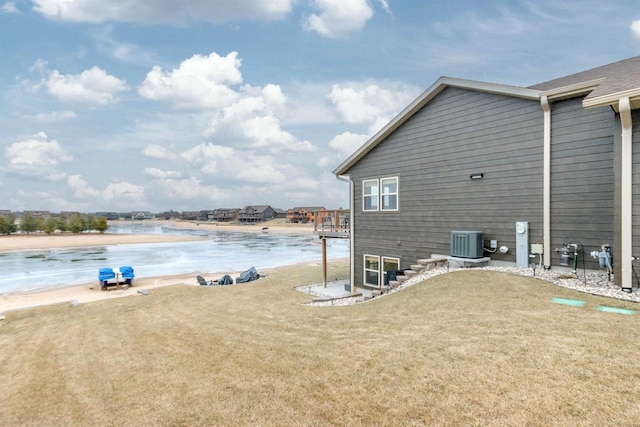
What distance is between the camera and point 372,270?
41.8 feet

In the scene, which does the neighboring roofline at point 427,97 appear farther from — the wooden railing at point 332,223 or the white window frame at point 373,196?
the wooden railing at point 332,223

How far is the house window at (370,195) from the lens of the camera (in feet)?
41.5

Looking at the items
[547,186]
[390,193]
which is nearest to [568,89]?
[547,186]

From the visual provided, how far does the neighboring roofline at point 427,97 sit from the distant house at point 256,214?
114758 millimetres

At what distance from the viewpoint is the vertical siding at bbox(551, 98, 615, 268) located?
23.9ft

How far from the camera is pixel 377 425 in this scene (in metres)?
2.95

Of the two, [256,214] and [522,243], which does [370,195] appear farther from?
[256,214]

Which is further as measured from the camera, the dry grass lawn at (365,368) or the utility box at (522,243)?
the utility box at (522,243)

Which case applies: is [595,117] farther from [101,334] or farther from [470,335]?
[101,334]

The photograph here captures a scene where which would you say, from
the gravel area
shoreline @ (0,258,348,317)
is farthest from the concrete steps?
shoreline @ (0,258,348,317)

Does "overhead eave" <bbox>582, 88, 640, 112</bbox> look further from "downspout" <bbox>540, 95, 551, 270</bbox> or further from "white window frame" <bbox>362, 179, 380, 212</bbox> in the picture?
"white window frame" <bbox>362, 179, 380, 212</bbox>

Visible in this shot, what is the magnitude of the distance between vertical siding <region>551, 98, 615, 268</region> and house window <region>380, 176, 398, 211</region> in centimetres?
482

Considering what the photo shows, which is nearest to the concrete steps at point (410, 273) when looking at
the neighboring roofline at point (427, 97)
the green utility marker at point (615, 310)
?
the green utility marker at point (615, 310)

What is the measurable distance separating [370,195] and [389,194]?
94 cm
